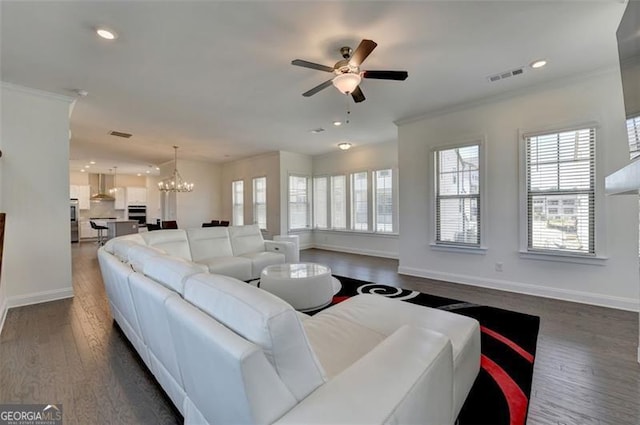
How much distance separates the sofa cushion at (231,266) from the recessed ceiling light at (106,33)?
2753 millimetres

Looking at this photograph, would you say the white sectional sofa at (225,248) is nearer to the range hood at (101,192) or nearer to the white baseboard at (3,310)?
the white baseboard at (3,310)

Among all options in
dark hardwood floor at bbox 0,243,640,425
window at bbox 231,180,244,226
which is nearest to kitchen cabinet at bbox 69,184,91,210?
window at bbox 231,180,244,226

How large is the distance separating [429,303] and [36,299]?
5181 millimetres

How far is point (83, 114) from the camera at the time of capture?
15.3ft

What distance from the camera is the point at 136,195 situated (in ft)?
39.1

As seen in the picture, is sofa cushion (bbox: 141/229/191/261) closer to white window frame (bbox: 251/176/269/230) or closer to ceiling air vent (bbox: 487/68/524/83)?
white window frame (bbox: 251/176/269/230)

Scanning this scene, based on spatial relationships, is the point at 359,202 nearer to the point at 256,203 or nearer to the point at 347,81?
the point at 256,203

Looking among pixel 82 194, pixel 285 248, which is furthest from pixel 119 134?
pixel 82 194

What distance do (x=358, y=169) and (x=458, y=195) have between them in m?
3.27

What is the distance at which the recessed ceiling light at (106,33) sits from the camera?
245 cm

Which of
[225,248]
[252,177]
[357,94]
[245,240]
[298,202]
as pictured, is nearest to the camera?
[357,94]

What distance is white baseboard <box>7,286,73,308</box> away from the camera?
139 inches

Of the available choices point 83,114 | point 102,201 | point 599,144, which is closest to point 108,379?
point 83,114

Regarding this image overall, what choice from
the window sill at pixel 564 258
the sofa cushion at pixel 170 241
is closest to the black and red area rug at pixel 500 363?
the window sill at pixel 564 258
